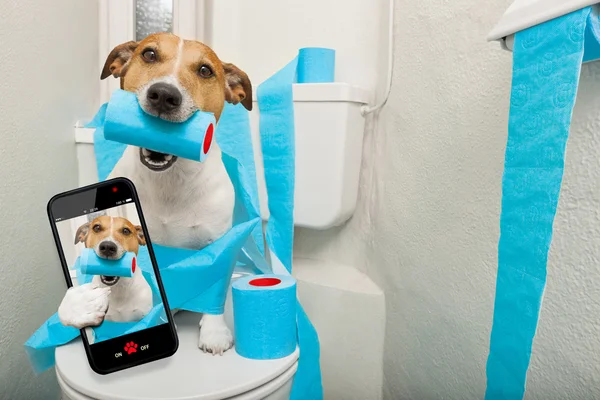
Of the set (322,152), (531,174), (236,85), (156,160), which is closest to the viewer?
(531,174)

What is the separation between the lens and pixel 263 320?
0.76 m

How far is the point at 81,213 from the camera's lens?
2.39 ft

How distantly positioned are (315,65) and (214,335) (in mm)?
629

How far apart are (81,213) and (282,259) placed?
456 mm

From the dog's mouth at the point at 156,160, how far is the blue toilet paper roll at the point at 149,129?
2.5 inches

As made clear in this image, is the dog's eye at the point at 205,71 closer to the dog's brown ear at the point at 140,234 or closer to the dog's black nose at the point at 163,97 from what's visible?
the dog's black nose at the point at 163,97

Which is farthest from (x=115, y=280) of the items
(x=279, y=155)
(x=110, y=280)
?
(x=279, y=155)

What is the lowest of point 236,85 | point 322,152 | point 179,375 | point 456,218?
point 179,375

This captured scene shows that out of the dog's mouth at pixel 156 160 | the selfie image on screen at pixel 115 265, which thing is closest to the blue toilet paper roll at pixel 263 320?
the selfie image on screen at pixel 115 265

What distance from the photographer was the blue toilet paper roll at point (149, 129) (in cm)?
63

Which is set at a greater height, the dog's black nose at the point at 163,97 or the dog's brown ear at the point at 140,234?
the dog's black nose at the point at 163,97

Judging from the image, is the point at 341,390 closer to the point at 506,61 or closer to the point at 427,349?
the point at 427,349

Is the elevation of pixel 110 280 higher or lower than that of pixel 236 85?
lower

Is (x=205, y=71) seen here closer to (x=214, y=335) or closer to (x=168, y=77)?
(x=168, y=77)
